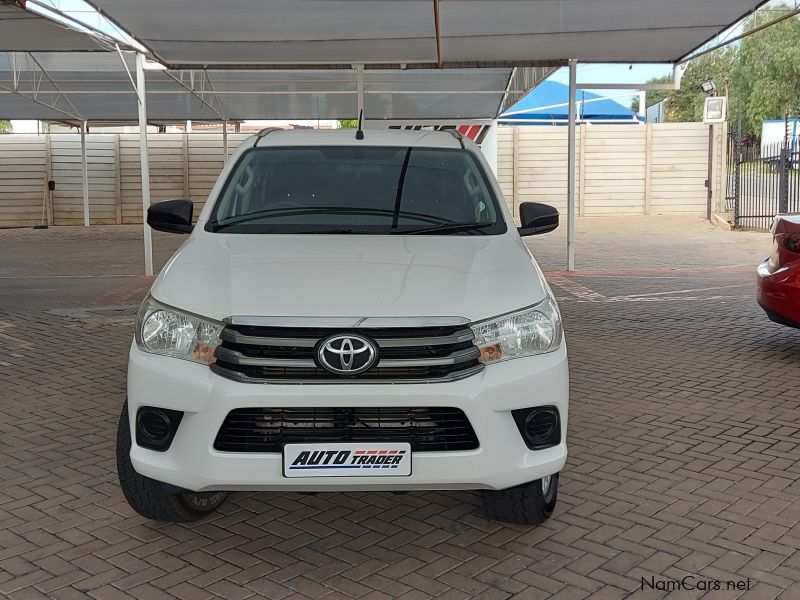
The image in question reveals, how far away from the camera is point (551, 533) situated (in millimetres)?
4066

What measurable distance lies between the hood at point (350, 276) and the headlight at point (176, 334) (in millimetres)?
42

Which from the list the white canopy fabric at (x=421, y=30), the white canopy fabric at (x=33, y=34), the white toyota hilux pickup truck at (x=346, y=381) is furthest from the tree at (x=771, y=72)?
the white toyota hilux pickup truck at (x=346, y=381)

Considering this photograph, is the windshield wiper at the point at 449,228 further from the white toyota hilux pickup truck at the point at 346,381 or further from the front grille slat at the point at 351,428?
the front grille slat at the point at 351,428

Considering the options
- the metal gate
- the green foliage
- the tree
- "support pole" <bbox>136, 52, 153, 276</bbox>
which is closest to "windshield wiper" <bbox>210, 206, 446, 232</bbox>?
"support pole" <bbox>136, 52, 153, 276</bbox>

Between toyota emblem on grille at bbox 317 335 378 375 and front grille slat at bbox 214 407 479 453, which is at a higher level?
toyota emblem on grille at bbox 317 335 378 375

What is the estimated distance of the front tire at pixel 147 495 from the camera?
3805 millimetres

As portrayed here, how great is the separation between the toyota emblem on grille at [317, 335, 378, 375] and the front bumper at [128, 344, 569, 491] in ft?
0.22

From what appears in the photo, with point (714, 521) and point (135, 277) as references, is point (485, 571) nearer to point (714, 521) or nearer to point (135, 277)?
point (714, 521)

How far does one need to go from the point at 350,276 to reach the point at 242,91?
1657 cm

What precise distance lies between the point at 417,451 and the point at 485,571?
Result: 674mm

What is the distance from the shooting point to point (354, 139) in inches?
209

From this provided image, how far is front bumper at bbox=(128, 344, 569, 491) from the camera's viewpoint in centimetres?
334

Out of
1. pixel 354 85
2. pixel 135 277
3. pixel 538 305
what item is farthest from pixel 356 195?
pixel 354 85

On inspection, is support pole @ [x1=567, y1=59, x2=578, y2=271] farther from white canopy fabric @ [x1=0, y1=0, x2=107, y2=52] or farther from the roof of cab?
the roof of cab
